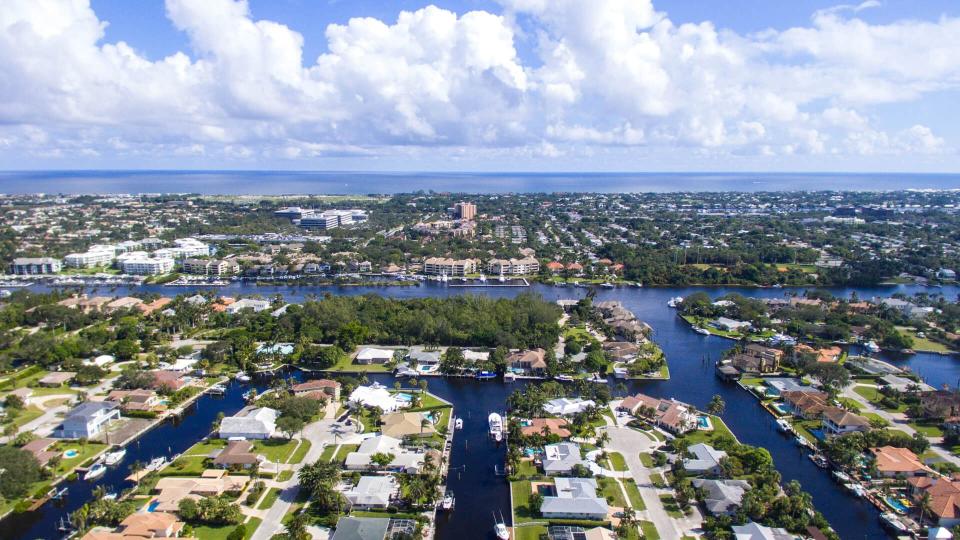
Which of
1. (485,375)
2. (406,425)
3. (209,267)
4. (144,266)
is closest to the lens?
(406,425)

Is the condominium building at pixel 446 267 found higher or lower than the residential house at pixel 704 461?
higher

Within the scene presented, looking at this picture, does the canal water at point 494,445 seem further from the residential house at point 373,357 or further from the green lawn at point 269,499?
the green lawn at point 269,499

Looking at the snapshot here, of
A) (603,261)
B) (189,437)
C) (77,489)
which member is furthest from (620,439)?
(603,261)

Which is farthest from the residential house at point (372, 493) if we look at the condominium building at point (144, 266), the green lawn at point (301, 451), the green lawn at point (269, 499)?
the condominium building at point (144, 266)

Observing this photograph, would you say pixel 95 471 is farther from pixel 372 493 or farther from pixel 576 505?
pixel 576 505

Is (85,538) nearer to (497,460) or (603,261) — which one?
(497,460)

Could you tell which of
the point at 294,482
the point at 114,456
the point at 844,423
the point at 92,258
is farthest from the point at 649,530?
the point at 92,258
